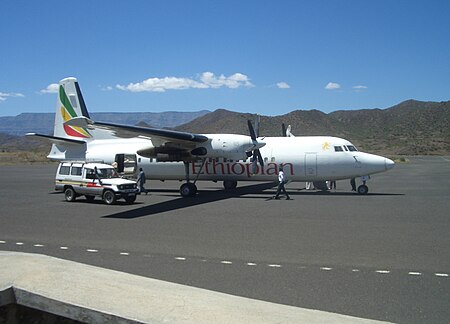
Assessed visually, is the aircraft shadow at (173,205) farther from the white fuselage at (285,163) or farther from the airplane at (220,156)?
the white fuselage at (285,163)

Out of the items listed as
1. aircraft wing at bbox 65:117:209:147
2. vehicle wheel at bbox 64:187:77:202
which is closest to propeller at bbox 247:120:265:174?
aircraft wing at bbox 65:117:209:147

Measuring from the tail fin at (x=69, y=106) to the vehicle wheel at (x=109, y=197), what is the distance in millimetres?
8558

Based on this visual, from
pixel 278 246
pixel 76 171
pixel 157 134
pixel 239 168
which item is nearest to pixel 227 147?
pixel 239 168

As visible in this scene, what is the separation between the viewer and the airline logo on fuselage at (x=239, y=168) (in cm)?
2249

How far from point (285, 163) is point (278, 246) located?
41.4ft

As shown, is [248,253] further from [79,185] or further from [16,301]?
[79,185]

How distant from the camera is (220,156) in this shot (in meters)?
21.9

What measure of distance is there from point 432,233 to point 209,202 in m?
9.90

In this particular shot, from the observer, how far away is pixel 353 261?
8672 millimetres

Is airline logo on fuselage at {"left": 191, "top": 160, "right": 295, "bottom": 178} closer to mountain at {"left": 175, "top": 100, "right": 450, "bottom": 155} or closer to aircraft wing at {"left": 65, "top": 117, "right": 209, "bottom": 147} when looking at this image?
aircraft wing at {"left": 65, "top": 117, "right": 209, "bottom": 147}

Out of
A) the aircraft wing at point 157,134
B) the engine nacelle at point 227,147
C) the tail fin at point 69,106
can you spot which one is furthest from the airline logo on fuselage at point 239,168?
the tail fin at point 69,106

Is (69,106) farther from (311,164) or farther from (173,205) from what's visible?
(311,164)

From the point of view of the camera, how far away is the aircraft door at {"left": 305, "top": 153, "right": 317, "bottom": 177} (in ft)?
72.0

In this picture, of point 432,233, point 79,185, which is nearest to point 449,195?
point 432,233
